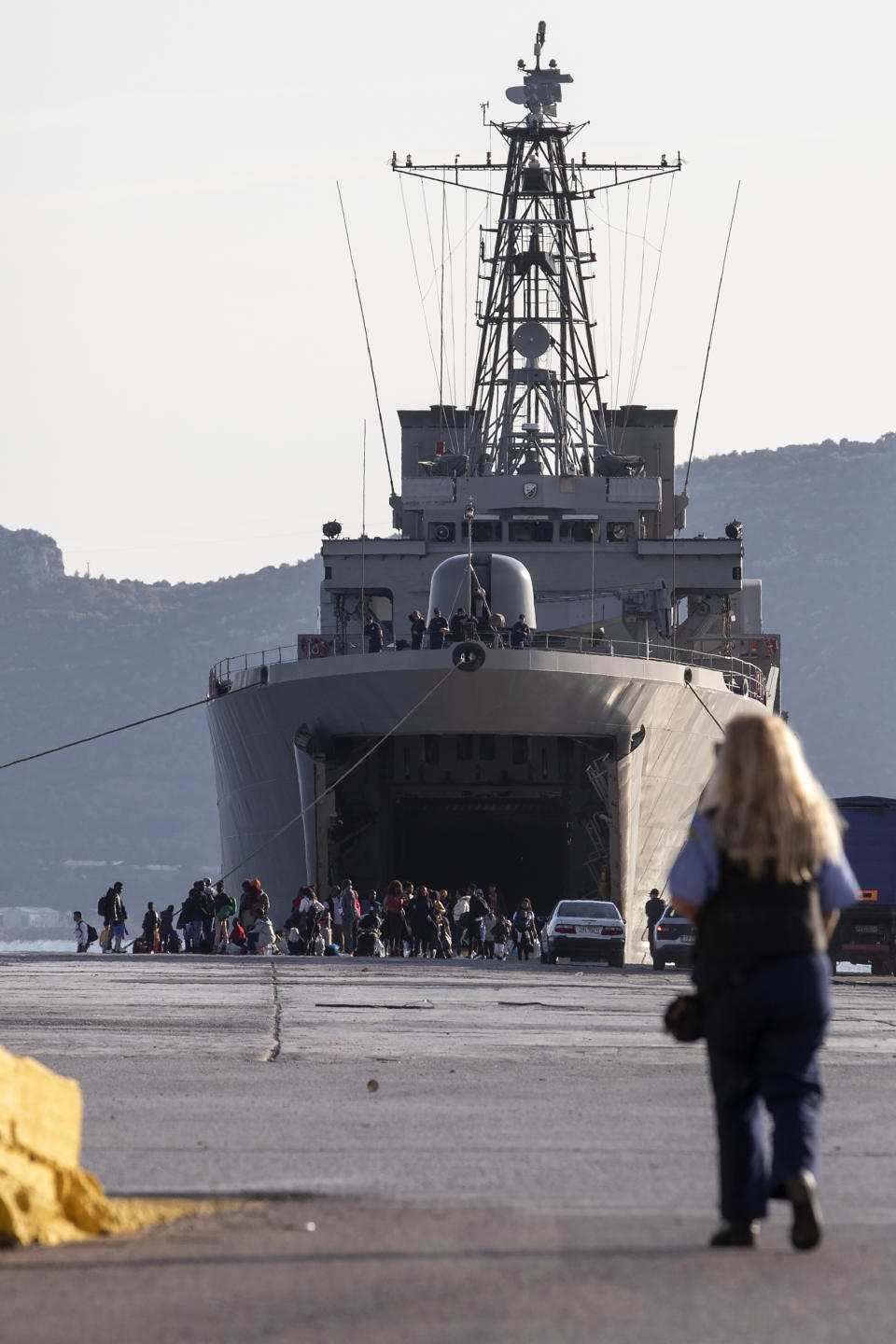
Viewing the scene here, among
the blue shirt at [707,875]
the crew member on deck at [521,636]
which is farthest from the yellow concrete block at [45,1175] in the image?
the crew member on deck at [521,636]

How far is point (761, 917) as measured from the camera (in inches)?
206

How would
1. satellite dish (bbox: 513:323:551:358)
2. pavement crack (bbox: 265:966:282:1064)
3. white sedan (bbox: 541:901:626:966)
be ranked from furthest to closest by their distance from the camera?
satellite dish (bbox: 513:323:551:358) → white sedan (bbox: 541:901:626:966) → pavement crack (bbox: 265:966:282:1064)

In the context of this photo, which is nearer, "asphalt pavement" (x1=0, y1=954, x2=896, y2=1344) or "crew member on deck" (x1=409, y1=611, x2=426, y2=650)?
"asphalt pavement" (x1=0, y1=954, x2=896, y2=1344)

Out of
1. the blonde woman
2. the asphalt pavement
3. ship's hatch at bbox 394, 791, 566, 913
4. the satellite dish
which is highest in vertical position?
the satellite dish

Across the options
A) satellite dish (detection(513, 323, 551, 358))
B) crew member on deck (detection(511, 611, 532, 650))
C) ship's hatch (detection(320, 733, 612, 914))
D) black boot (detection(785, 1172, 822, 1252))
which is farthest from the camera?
satellite dish (detection(513, 323, 551, 358))

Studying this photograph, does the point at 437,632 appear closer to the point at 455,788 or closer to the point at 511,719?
the point at 511,719

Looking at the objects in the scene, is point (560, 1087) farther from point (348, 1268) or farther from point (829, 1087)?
A: point (348, 1268)

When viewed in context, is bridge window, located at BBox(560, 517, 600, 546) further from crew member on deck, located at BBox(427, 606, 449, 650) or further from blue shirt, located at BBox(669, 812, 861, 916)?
blue shirt, located at BBox(669, 812, 861, 916)

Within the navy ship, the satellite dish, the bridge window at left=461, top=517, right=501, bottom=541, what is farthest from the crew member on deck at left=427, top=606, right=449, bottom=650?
the satellite dish

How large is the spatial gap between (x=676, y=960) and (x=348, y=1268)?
25021mm

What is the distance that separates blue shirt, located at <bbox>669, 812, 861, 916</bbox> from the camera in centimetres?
530

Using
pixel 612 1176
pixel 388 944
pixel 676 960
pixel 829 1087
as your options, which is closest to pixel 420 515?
pixel 388 944

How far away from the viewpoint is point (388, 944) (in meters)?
32.6

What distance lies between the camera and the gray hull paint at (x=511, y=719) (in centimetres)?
A: 3119
